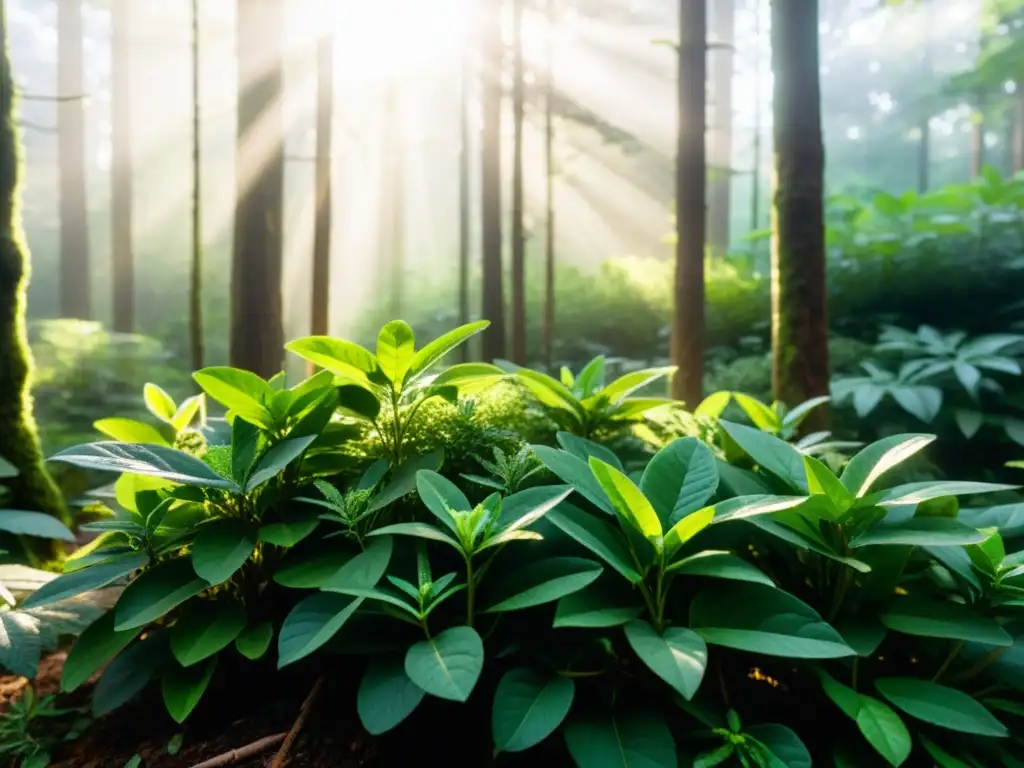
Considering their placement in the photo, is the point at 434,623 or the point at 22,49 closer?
the point at 434,623

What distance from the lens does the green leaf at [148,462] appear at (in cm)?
131

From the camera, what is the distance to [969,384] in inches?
149

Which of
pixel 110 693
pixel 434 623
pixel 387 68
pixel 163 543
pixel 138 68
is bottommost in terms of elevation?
pixel 110 693

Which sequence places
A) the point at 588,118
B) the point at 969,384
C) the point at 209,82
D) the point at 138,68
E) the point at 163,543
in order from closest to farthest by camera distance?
the point at 163,543, the point at 969,384, the point at 588,118, the point at 209,82, the point at 138,68

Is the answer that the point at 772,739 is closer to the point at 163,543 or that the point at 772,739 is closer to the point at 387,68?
the point at 163,543

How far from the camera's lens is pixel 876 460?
160cm

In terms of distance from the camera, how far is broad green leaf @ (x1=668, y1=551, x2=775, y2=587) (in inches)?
49.1

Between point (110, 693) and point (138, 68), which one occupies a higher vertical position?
point (138, 68)

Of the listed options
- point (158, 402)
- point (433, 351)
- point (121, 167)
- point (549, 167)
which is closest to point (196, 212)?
point (158, 402)

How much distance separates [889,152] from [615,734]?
35.4 m

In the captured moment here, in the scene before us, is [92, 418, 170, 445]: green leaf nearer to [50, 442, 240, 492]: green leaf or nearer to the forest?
the forest

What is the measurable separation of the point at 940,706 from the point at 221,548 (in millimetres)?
1559

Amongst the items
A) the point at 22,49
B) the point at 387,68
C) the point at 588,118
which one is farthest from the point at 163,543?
the point at 22,49

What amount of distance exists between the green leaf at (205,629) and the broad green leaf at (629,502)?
2.97 ft
